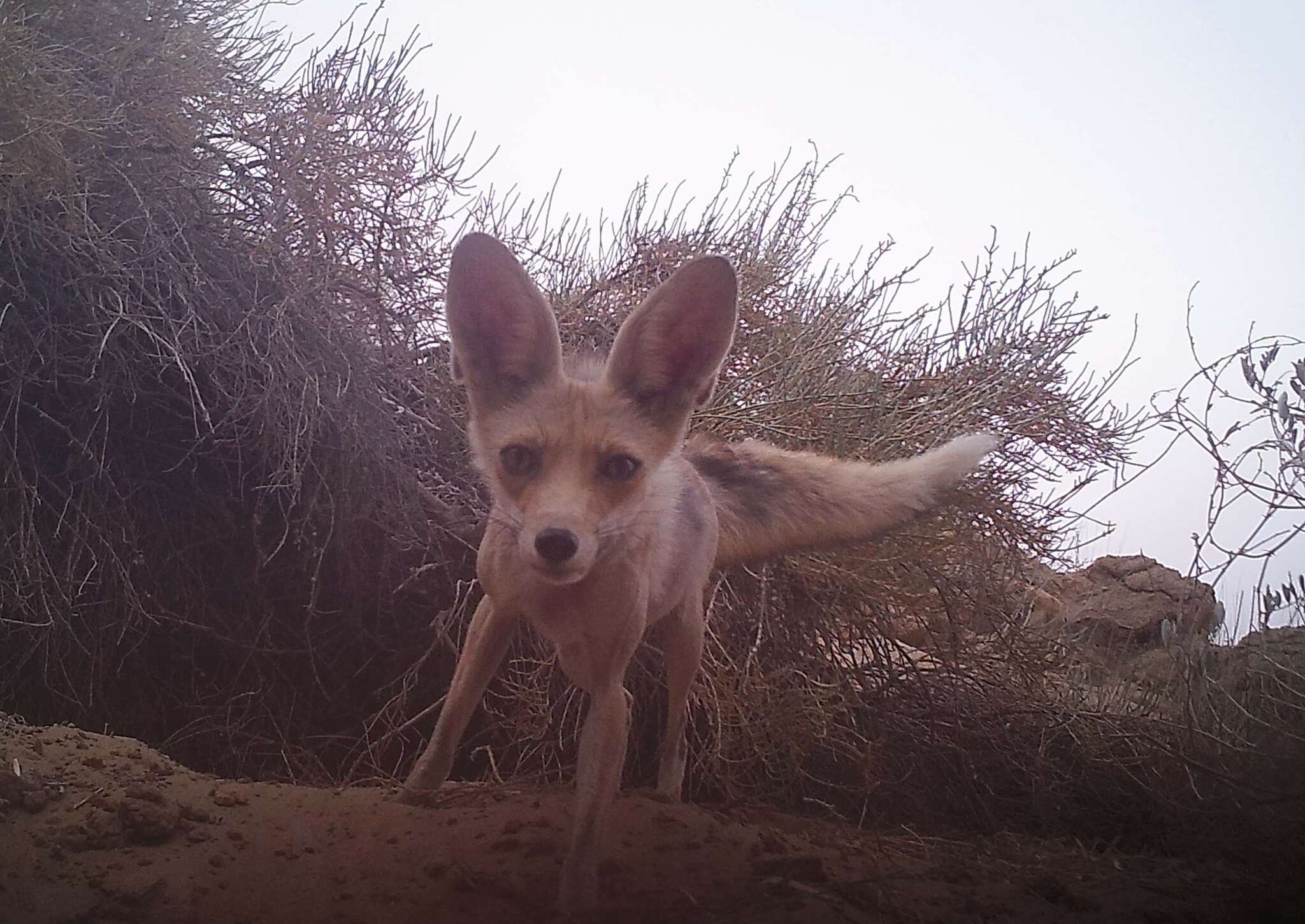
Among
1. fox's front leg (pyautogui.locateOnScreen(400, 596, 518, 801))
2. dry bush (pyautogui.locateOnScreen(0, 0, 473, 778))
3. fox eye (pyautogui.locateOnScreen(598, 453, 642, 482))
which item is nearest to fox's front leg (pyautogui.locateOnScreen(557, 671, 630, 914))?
fox's front leg (pyautogui.locateOnScreen(400, 596, 518, 801))

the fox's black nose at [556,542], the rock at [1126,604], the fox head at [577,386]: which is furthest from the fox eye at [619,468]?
the rock at [1126,604]

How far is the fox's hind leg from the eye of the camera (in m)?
1.78

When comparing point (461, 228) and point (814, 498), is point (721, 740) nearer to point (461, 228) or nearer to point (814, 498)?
point (814, 498)

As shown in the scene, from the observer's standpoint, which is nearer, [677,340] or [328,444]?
[677,340]

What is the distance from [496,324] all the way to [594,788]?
0.69 metres

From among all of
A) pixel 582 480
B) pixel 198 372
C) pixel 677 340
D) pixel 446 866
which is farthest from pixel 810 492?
pixel 198 372

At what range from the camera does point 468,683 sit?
5.24 ft

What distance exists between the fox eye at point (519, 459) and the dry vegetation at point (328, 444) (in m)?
0.66

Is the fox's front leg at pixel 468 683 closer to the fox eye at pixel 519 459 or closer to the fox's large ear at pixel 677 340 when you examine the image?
the fox eye at pixel 519 459

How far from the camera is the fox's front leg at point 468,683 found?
1.52 metres

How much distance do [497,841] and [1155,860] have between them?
942 millimetres

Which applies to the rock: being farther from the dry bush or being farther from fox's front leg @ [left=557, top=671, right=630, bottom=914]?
the dry bush

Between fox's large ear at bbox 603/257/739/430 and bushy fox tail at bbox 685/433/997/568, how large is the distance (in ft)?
1.74

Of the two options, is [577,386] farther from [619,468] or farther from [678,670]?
[678,670]
